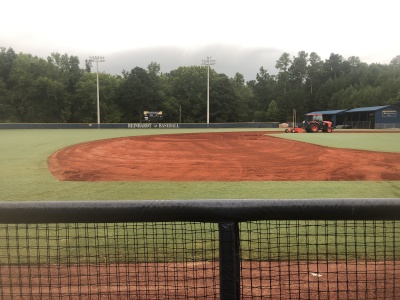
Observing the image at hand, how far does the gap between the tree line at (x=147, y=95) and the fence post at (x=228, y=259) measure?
85.9 m

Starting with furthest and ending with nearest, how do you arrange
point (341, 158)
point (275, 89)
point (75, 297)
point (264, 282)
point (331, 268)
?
1. point (275, 89)
2. point (341, 158)
3. point (331, 268)
4. point (264, 282)
5. point (75, 297)

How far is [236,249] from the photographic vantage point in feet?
8.43

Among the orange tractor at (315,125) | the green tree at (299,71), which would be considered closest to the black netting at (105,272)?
the orange tractor at (315,125)

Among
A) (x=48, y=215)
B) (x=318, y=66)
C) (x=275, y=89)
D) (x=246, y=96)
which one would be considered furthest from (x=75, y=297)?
(x=318, y=66)

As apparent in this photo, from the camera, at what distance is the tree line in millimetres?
84062

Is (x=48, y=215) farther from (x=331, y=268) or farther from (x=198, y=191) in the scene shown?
(x=198, y=191)

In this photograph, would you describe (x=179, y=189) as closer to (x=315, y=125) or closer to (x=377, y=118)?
(x=315, y=125)

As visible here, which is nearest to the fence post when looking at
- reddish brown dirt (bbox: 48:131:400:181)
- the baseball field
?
the baseball field

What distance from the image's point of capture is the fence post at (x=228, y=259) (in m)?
2.51

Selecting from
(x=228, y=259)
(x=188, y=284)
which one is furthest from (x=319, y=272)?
(x=228, y=259)

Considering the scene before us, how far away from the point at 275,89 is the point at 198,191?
111122mm

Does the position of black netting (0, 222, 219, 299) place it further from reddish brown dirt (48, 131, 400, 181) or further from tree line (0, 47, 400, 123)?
tree line (0, 47, 400, 123)

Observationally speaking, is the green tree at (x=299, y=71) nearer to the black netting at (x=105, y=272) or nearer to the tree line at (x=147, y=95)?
the tree line at (x=147, y=95)

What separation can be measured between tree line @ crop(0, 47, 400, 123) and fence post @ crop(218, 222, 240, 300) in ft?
282
